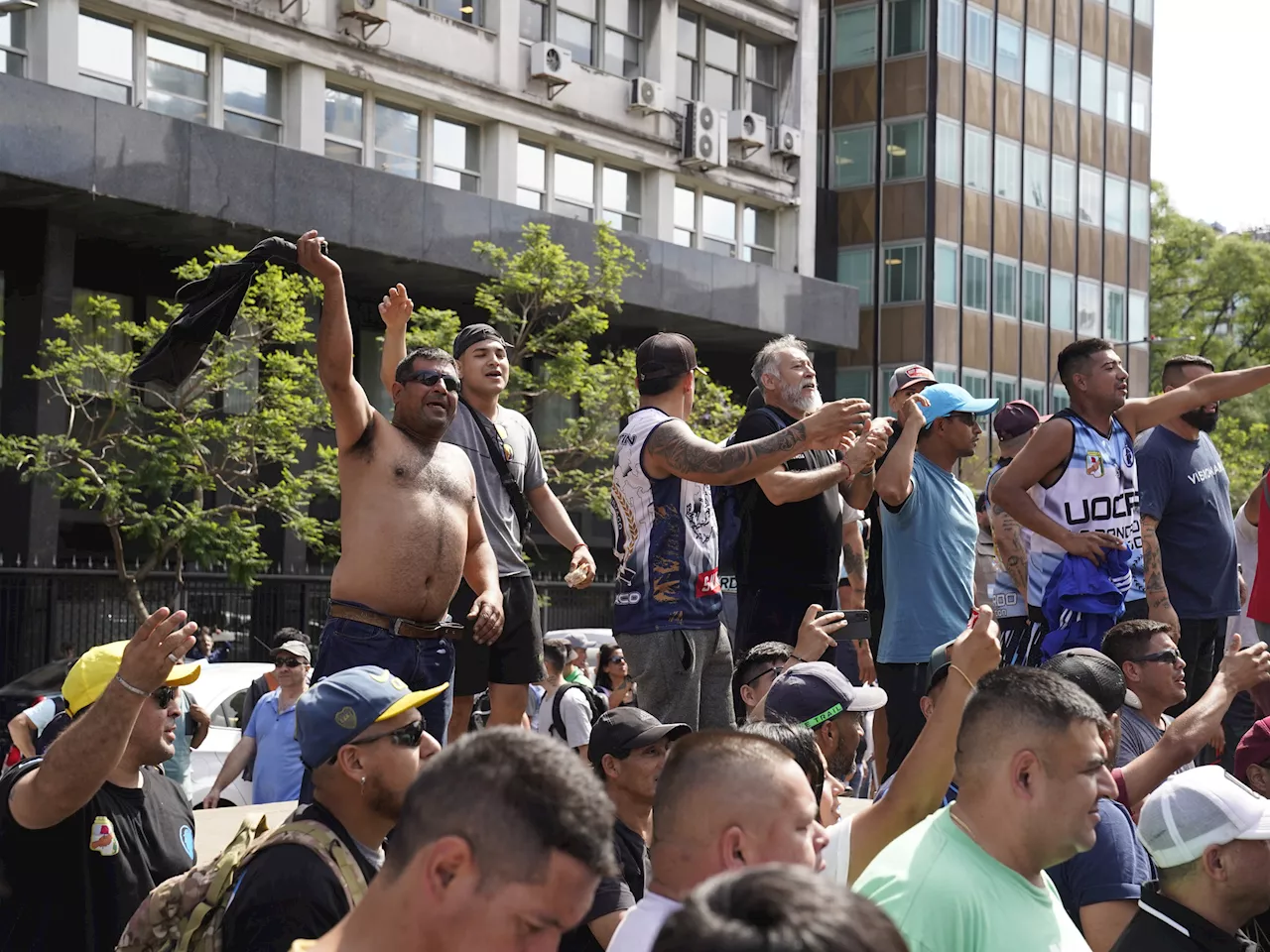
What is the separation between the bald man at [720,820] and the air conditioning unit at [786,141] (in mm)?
34596

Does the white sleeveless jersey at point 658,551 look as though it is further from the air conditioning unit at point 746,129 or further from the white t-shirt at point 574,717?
the air conditioning unit at point 746,129

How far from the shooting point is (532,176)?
32.7m

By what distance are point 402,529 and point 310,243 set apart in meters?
1.16

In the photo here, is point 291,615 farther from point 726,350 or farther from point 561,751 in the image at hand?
point 561,751

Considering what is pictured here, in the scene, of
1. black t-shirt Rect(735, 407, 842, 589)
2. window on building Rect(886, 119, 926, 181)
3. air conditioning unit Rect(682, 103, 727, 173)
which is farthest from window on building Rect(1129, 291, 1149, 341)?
black t-shirt Rect(735, 407, 842, 589)

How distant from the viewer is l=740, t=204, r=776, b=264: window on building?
37688mm

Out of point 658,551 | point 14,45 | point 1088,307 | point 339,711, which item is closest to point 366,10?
point 14,45

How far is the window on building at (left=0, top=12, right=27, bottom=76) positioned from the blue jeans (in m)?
20.5

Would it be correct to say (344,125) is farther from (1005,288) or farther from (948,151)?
(1005,288)

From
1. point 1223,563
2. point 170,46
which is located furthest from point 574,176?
point 1223,563

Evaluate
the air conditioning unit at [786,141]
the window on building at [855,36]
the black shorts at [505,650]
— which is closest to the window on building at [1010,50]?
the window on building at [855,36]

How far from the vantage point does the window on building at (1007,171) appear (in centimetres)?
4606

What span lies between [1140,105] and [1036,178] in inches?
252

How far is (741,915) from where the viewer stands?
1.82m
